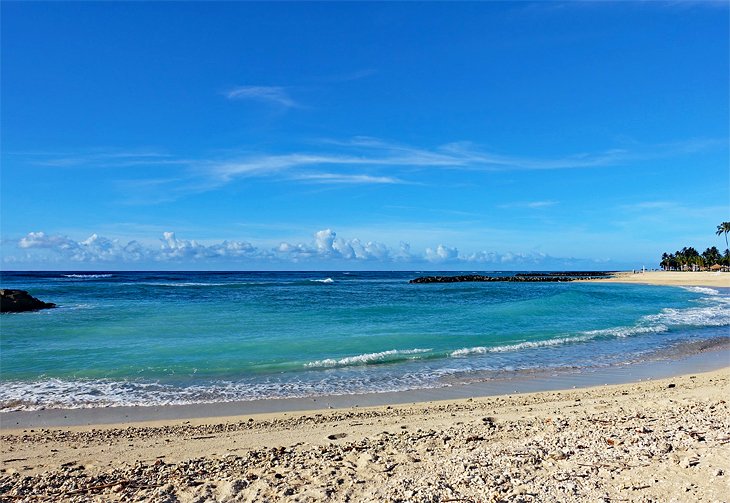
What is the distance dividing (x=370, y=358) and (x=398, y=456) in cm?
761

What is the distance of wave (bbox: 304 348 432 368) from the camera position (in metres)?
12.6

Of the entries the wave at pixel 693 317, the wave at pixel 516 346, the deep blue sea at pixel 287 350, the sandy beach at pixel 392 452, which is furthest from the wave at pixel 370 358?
the wave at pixel 693 317

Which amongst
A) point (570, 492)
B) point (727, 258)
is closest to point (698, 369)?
point (570, 492)

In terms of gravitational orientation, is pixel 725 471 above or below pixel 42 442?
above

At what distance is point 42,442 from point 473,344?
12412 mm

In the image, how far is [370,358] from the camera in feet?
43.9

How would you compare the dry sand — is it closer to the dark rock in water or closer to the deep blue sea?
the deep blue sea

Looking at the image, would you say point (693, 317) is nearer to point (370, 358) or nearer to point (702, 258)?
point (370, 358)

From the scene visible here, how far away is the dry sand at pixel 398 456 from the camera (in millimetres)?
4777

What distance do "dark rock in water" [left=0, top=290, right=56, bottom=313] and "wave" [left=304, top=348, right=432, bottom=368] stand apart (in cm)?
2389

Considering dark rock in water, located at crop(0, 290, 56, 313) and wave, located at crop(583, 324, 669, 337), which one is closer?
wave, located at crop(583, 324, 669, 337)

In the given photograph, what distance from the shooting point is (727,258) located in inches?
4168

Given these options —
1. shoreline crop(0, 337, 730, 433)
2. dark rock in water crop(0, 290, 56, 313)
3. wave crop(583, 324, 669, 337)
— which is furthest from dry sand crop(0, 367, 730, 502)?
dark rock in water crop(0, 290, 56, 313)

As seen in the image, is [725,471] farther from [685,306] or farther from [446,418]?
[685,306]
